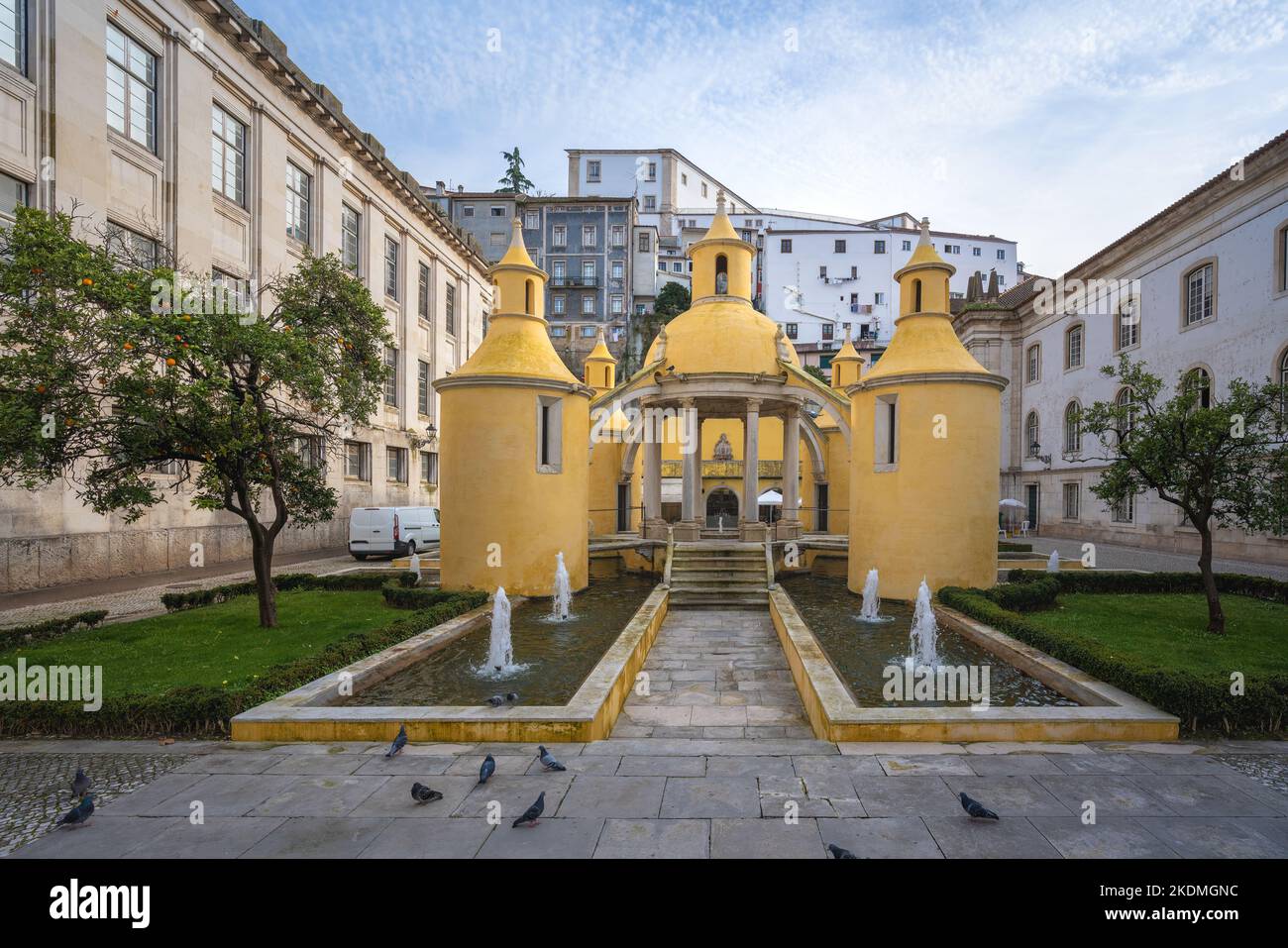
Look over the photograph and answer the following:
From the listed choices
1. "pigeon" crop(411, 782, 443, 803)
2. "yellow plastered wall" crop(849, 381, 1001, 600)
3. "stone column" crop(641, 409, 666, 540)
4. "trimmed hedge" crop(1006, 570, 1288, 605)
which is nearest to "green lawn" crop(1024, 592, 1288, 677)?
"trimmed hedge" crop(1006, 570, 1288, 605)

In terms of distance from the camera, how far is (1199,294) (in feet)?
85.6

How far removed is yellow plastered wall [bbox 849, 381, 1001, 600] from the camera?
14.8m

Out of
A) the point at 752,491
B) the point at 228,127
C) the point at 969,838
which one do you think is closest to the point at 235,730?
the point at 969,838

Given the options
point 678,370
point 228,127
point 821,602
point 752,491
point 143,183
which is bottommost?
point 821,602

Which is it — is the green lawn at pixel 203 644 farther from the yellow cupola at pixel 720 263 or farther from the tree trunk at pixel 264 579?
the yellow cupola at pixel 720 263

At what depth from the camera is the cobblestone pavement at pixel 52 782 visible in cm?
509

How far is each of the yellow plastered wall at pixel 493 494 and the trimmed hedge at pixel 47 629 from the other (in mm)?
6189

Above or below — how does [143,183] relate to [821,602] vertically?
above

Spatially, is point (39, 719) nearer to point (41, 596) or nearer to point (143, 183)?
point (41, 596)

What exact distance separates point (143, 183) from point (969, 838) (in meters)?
24.2

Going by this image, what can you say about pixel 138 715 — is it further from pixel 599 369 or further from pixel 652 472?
Answer: pixel 599 369

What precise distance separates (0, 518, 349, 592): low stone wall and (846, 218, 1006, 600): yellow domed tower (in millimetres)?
15945

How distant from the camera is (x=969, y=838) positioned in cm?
472

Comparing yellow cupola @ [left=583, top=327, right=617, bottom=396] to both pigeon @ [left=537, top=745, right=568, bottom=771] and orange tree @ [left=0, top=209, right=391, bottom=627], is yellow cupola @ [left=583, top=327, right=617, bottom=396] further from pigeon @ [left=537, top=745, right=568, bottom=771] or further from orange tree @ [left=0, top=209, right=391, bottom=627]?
pigeon @ [left=537, top=745, right=568, bottom=771]
